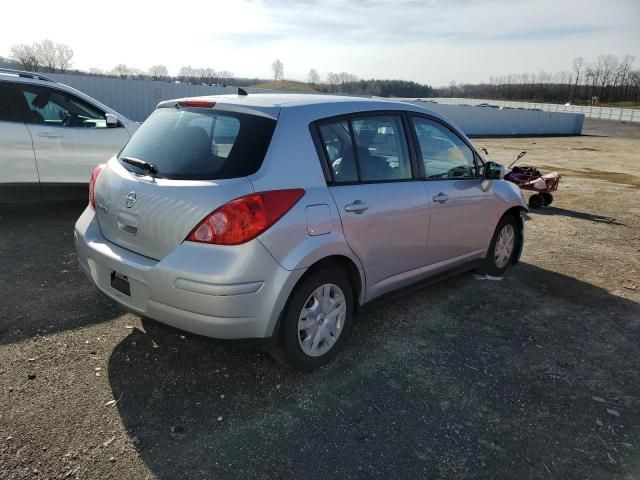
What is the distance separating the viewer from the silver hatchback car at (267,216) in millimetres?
2736

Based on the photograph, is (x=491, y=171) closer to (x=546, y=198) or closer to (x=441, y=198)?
(x=441, y=198)

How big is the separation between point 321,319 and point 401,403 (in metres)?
0.72

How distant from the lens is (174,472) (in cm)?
238

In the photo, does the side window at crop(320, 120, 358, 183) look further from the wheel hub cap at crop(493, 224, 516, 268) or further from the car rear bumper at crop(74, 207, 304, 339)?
the wheel hub cap at crop(493, 224, 516, 268)

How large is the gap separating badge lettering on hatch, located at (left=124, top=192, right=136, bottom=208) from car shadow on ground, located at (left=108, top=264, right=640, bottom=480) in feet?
2.45

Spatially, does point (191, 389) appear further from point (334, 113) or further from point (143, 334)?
point (334, 113)

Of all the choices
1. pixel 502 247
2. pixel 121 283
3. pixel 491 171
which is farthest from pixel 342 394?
pixel 502 247

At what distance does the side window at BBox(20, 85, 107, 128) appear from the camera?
6078 mm

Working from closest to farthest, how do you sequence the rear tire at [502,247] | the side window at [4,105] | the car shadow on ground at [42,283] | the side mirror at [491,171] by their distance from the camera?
1. the car shadow on ground at [42,283]
2. the side mirror at [491,171]
3. the rear tire at [502,247]
4. the side window at [4,105]

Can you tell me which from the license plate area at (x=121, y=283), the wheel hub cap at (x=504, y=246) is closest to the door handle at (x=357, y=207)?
A: the license plate area at (x=121, y=283)

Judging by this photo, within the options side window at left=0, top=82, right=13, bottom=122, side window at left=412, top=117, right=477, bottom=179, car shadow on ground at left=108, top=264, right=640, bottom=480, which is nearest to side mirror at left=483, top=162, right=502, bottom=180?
side window at left=412, top=117, right=477, bottom=179

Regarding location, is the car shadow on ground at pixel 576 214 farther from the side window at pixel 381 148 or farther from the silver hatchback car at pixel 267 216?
the side window at pixel 381 148

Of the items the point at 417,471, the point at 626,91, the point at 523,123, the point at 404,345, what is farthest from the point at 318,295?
the point at 626,91

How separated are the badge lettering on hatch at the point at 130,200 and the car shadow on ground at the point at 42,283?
0.69m
